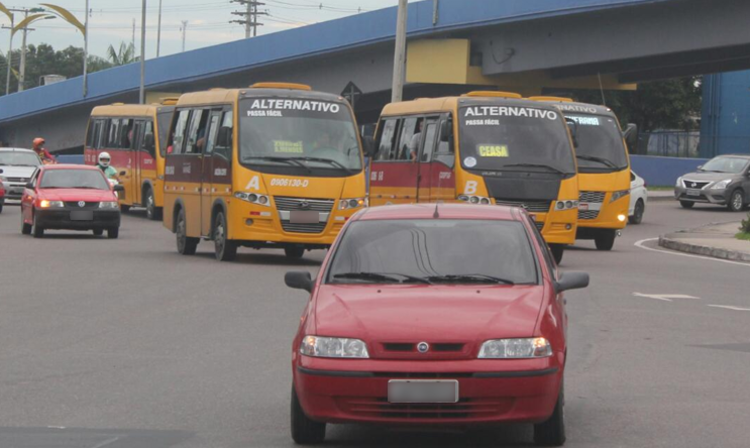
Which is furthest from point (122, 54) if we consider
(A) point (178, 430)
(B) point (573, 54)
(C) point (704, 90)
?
(A) point (178, 430)

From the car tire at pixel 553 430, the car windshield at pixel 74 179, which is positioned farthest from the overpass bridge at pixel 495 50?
the car tire at pixel 553 430

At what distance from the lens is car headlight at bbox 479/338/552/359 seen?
716 cm

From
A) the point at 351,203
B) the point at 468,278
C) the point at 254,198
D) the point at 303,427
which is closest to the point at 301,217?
the point at 254,198

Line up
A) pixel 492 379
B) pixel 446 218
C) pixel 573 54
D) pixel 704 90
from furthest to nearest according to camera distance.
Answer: pixel 704 90, pixel 573 54, pixel 446 218, pixel 492 379

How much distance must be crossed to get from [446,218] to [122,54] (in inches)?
5157

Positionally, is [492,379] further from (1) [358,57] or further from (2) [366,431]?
(1) [358,57]

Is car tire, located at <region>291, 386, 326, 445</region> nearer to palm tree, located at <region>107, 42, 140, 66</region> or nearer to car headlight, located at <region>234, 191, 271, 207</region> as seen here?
car headlight, located at <region>234, 191, 271, 207</region>

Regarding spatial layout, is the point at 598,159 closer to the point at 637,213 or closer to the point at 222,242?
the point at 222,242

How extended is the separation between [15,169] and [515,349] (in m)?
33.9

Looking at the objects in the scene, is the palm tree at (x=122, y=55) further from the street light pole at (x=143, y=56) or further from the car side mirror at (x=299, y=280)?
the car side mirror at (x=299, y=280)

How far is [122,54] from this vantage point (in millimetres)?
136125

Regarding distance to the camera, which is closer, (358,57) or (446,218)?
(446,218)

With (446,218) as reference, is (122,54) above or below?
above

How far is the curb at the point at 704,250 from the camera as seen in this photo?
2522 cm
